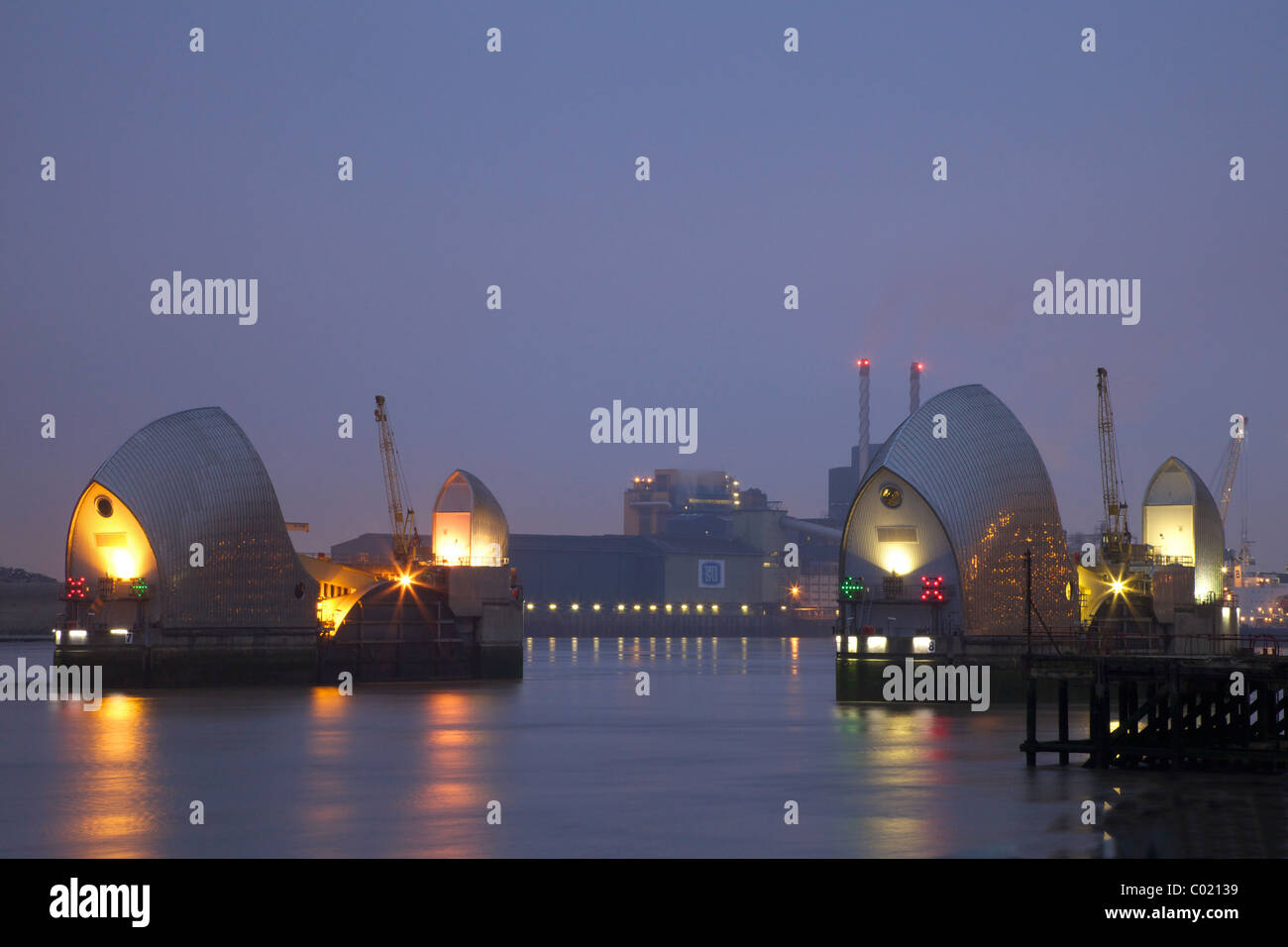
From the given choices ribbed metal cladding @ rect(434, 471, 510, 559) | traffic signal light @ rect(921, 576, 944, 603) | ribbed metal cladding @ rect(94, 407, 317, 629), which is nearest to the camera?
traffic signal light @ rect(921, 576, 944, 603)

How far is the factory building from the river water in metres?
48.0

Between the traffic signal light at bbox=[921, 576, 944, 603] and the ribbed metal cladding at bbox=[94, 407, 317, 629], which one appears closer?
the traffic signal light at bbox=[921, 576, 944, 603]

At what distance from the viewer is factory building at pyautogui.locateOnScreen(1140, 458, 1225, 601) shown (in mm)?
115625

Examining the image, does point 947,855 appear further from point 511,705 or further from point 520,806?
point 511,705

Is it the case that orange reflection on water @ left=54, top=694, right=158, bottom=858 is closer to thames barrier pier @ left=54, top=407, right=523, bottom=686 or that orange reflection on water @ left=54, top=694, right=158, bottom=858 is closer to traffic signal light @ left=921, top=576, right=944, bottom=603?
thames barrier pier @ left=54, top=407, right=523, bottom=686

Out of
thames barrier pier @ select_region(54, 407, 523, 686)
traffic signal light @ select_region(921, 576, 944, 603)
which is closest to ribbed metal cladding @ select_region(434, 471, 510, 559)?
thames barrier pier @ select_region(54, 407, 523, 686)

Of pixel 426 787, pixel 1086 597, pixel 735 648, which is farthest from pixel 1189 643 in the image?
pixel 735 648

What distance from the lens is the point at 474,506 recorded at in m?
104

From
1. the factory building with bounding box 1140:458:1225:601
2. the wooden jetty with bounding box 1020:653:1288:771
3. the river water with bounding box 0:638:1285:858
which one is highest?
the factory building with bounding box 1140:458:1225:601

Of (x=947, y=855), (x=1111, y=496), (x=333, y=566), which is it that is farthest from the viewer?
(x=1111, y=496)

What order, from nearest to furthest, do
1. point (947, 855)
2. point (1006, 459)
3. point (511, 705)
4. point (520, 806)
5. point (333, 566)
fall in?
point (947, 855)
point (520, 806)
point (511, 705)
point (1006, 459)
point (333, 566)

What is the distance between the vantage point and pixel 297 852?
30953 mm

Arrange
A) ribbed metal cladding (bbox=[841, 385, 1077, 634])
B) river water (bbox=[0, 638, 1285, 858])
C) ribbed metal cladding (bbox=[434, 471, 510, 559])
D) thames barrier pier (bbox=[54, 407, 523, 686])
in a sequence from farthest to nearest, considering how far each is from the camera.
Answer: ribbed metal cladding (bbox=[434, 471, 510, 559]) < thames barrier pier (bbox=[54, 407, 523, 686]) < ribbed metal cladding (bbox=[841, 385, 1077, 634]) < river water (bbox=[0, 638, 1285, 858])
